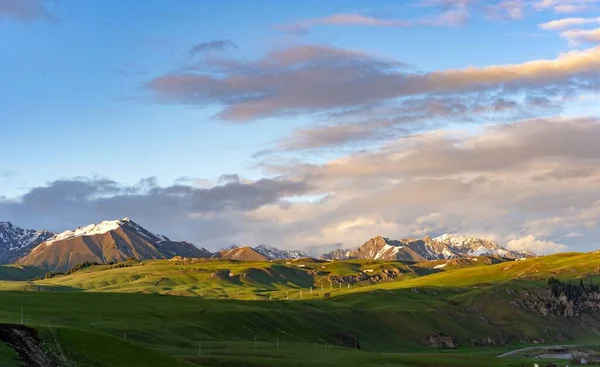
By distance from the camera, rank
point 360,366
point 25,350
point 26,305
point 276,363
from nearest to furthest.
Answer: point 25,350
point 276,363
point 360,366
point 26,305

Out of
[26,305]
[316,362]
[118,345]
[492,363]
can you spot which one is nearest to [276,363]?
[316,362]

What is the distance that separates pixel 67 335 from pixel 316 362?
2343 inches

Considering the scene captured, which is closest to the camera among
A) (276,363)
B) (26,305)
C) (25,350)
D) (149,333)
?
(25,350)

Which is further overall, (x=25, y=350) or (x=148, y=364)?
(x=148, y=364)

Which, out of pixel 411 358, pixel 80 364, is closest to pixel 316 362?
pixel 411 358

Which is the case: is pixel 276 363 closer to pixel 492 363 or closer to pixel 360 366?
pixel 360 366

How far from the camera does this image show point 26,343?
85500 mm

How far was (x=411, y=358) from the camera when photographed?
175 metres

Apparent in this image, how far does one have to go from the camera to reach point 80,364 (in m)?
87.4

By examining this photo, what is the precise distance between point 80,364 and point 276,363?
53837 mm

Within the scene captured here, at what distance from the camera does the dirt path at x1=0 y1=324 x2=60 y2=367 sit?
3194 inches

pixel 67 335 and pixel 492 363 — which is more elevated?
pixel 67 335

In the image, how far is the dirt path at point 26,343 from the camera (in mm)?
81125

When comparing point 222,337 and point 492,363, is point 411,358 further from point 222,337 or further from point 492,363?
point 222,337
